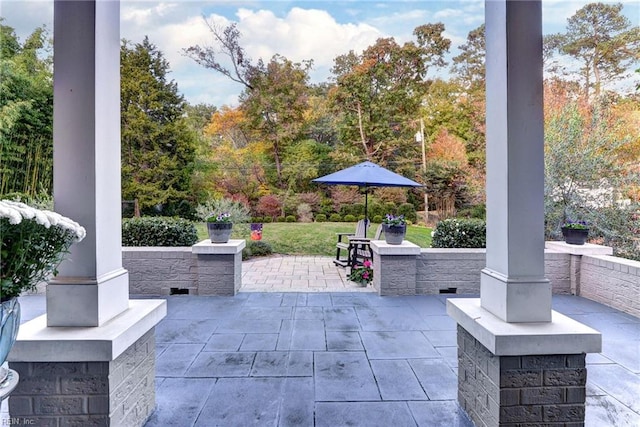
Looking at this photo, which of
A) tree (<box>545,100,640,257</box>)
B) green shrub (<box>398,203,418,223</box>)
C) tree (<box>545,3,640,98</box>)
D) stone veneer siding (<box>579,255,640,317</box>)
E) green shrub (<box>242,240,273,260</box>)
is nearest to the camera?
stone veneer siding (<box>579,255,640,317</box>)

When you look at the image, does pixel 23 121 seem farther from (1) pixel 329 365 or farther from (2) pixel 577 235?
(2) pixel 577 235

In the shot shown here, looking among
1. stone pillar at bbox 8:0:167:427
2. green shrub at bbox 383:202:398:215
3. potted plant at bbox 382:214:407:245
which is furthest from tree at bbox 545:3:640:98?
stone pillar at bbox 8:0:167:427

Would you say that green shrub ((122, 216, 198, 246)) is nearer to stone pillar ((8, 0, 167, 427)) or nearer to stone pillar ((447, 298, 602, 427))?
stone pillar ((8, 0, 167, 427))

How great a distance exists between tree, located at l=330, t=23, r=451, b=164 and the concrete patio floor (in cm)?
1075

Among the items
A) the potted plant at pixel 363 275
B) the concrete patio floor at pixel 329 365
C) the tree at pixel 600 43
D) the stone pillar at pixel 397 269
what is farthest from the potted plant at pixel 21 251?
the tree at pixel 600 43

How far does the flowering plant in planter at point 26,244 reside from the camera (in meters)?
1.04

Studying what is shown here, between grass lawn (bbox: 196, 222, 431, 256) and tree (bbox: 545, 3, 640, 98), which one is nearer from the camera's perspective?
grass lawn (bbox: 196, 222, 431, 256)

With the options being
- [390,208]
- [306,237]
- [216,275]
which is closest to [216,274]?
[216,275]

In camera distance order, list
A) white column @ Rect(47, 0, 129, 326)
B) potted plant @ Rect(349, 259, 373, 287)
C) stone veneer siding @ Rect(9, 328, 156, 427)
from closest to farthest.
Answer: stone veneer siding @ Rect(9, 328, 156, 427), white column @ Rect(47, 0, 129, 326), potted plant @ Rect(349, 259, 373, 287)

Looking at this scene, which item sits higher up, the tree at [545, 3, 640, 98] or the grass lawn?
the tree at [545, 3, 640, 98]

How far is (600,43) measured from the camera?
984cm

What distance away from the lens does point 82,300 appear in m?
1.61

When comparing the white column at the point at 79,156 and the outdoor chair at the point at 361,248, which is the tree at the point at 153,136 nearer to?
the outdoor chair at the point at 361,248

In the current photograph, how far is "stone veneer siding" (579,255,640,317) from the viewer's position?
12.2ft
